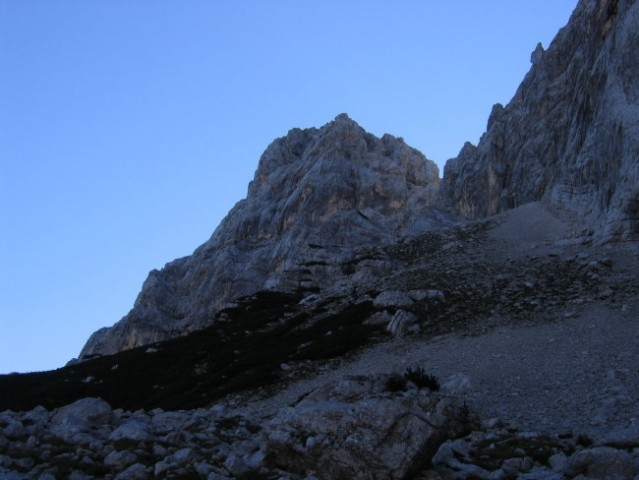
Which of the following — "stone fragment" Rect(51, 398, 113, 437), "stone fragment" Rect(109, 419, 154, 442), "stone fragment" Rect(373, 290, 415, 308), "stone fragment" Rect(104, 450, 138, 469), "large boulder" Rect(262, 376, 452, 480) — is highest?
"stone fragment" Rect(373, 290, 415, 308)

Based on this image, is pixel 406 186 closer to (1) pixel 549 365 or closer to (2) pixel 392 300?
(2) pixel 392 300

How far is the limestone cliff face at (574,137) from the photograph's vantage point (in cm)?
4266

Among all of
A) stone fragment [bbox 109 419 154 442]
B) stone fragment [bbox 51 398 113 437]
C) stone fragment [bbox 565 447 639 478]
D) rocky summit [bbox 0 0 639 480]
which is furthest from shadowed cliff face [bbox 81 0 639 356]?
stone fragment [bbox 109 419 154 442]

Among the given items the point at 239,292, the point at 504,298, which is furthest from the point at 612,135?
the point at 239,292

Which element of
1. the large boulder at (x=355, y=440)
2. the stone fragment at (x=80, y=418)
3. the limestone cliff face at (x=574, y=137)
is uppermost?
the limestone cliff face at (x=574, y=137)

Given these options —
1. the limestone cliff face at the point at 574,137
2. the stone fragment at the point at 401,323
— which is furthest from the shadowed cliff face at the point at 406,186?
the stone fragment at the point at 401,323

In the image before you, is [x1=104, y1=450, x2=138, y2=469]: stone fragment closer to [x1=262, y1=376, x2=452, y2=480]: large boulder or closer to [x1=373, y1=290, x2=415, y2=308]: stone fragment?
[x1=262, y1=376, x2=452, y2=480]: large boulder

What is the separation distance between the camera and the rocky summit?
13703 millimetres

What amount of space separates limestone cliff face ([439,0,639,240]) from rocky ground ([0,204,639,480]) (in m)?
5.26

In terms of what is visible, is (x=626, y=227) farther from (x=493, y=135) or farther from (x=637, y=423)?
(x=493, y=135)

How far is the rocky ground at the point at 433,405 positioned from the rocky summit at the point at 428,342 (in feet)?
0.25

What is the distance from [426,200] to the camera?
105688 mm

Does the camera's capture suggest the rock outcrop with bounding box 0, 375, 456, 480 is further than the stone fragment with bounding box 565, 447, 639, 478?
Yes

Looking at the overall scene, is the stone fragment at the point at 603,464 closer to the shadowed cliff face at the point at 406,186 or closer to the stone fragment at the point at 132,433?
the stone fragment at the point at 132,433
